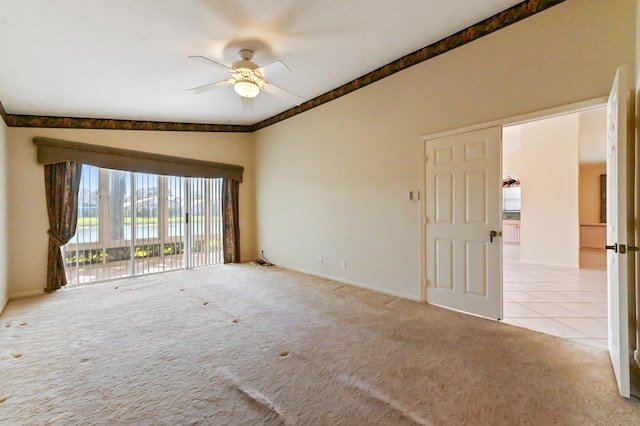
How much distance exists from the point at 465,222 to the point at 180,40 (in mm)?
3535

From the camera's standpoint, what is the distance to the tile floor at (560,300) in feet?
8.87

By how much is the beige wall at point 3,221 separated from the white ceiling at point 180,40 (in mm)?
512

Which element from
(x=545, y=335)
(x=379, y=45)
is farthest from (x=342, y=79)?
(x=545, y=335)

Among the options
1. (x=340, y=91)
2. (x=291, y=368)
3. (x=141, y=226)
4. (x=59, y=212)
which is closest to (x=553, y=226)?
(x=340, y=91)

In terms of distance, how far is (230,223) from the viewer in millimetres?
5914

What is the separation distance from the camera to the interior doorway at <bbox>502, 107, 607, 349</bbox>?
11.6 ft

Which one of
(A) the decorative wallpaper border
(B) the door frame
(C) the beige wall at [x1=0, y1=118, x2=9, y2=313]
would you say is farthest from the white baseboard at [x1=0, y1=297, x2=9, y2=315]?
(B) the door frame

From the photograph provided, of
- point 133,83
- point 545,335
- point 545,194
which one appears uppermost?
point 133,83

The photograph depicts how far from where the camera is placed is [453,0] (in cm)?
248

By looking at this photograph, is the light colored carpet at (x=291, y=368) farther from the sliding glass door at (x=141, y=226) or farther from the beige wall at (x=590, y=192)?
the beige wall at (x=590, y=192)

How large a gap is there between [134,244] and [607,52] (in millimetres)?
6445

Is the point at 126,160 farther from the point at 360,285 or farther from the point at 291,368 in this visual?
the point at 291,368

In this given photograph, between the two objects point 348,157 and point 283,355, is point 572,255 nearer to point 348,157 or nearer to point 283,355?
point 348,157

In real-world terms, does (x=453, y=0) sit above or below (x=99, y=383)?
above
